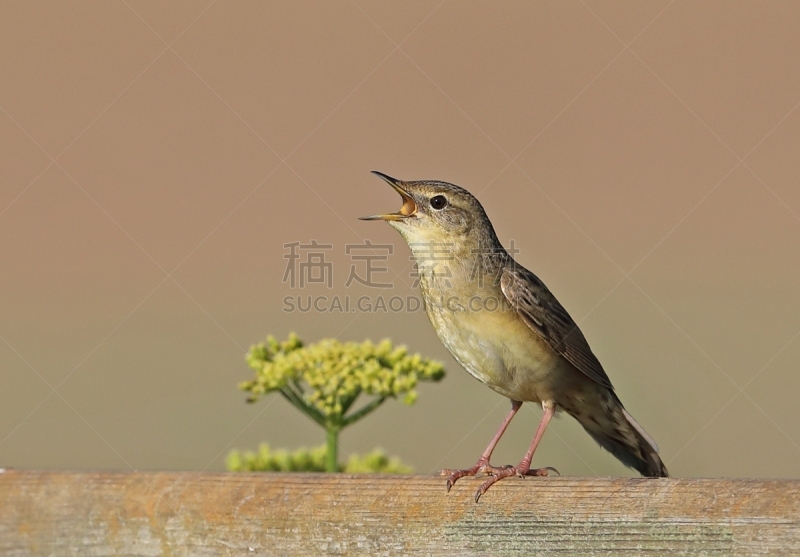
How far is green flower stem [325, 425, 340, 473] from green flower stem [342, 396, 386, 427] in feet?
0.19

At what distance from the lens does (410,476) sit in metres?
3.33

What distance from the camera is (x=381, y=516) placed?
3.24 m

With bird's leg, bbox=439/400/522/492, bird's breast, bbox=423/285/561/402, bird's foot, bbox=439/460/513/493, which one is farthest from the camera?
bird's breast, bbox=423/285/561/402

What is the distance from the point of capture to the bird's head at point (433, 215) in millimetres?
5039

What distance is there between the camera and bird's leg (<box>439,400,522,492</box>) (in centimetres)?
354

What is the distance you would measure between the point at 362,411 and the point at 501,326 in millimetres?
777

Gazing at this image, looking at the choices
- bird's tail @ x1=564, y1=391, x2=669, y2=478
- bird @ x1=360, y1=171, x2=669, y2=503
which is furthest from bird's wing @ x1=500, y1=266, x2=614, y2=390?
bird's tail @ x1=564, y1=391, x2=669, y2=478

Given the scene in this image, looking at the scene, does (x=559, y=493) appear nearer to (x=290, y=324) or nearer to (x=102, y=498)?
(x=102, y=498)

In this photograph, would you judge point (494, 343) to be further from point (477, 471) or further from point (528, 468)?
point (477, 471)

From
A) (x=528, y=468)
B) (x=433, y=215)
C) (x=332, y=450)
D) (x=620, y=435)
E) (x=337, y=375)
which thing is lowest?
(x=332, y=450)

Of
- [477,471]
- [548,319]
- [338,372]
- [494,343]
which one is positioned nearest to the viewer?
[477,471]

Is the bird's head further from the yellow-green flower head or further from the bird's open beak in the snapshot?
the yellow-green flower head

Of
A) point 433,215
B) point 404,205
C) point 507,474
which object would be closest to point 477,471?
point 507,474

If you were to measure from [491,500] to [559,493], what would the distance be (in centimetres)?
28
